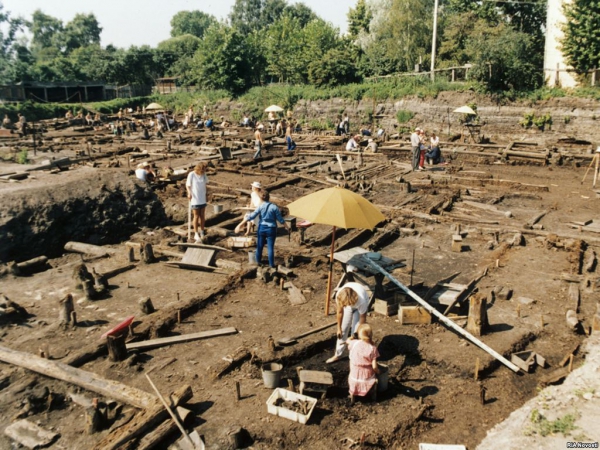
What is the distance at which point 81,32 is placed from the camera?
84.2m

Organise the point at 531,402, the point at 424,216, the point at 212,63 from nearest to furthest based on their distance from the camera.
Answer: the point at 531,402, the point at 424,216, the point at 212,63

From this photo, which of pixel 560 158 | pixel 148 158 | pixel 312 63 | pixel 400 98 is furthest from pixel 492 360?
pixel 312 63

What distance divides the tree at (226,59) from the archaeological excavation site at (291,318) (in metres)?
30.5

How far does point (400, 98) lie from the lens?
32.6 metres

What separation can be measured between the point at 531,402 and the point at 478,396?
61 cm

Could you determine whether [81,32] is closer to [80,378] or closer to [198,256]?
[198,256]

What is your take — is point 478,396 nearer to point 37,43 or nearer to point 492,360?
point 492,360

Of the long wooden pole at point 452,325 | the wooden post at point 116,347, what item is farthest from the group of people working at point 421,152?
the wooden post at point 116,347

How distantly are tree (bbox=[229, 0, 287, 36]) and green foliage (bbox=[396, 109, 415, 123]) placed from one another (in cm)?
6246

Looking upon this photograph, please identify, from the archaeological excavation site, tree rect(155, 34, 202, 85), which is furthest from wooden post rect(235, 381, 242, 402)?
tree rect(155, 34, 202, 85)

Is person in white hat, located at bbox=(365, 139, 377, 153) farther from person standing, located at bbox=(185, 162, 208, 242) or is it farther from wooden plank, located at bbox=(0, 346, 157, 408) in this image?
wooden plank, located at bbox=(0, 346, 157, 408)

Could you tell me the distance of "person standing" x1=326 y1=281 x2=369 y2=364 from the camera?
6758 millimetres

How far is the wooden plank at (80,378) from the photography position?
5.70m

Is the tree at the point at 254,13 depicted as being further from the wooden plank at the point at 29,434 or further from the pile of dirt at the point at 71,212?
the wooden plank at the point at 29,434
